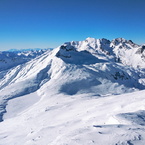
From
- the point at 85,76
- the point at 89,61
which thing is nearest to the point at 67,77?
the point at 85,76

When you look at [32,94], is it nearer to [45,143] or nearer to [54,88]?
[54,88]

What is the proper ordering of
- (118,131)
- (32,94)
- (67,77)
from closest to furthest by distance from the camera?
(118,131), (32,94), (67,77)

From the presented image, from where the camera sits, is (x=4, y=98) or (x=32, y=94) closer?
(x=4, y=98)

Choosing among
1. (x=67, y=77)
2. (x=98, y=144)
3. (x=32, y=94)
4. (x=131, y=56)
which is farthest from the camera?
(x=131, y=56)

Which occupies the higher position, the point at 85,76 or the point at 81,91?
the point at 85,76

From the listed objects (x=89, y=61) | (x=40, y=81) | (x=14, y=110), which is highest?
(x=89, y=61)

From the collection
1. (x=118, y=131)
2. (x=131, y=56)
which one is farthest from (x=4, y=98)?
(x=131, y=56)
